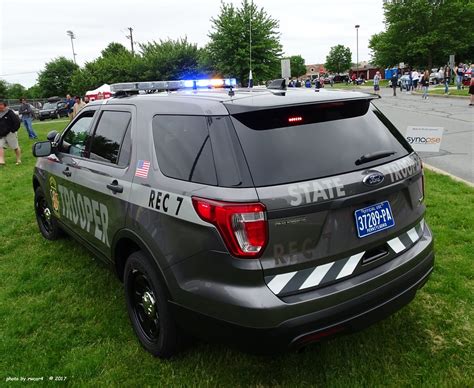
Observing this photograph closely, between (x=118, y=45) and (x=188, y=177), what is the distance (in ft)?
291

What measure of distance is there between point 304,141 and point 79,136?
104 inches

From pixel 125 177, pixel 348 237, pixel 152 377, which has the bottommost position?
pixel 152 377

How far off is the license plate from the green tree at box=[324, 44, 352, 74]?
326ft

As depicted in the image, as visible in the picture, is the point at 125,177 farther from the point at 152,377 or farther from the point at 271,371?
the point at 271,371

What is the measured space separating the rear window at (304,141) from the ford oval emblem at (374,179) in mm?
76

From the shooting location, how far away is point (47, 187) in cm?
493

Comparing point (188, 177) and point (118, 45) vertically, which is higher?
point (118, 45)

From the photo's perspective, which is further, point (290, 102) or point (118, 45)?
point (118, 45)

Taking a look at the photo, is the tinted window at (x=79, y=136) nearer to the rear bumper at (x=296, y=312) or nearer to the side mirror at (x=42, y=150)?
the side mirror at (x=42, y=150)

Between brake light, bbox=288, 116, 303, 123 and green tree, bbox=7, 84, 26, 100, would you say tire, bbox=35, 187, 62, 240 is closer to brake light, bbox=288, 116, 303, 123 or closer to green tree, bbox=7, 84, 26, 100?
brake light, bbox=288, 116, 303, 123

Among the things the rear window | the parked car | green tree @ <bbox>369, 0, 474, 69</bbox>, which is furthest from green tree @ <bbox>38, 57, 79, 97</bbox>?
the rear window

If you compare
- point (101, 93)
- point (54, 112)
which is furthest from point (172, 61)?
point (101, 93)

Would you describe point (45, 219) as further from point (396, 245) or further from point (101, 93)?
point (396, 245)

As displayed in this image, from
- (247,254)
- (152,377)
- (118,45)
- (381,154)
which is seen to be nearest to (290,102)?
(381,154)
